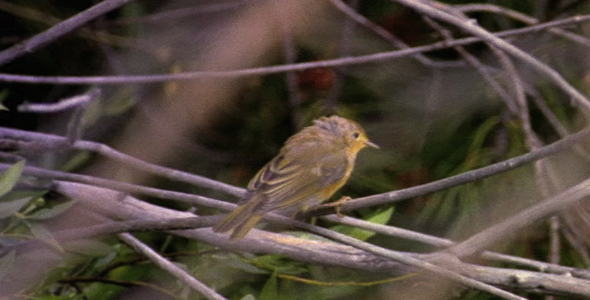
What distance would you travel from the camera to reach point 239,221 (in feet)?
7.87

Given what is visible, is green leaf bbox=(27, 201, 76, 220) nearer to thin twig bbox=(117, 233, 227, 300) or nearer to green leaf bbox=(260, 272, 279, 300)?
thin twig bbox=(117, 233, 227, 300)

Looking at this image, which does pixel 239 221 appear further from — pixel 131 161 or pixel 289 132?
pixel 289 132

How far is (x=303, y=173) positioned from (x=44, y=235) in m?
0.85

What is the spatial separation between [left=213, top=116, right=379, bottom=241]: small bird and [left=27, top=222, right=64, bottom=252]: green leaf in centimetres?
39

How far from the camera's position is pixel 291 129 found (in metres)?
3.50

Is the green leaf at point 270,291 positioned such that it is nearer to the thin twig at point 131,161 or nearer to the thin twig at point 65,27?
the thin twig at point 131,161

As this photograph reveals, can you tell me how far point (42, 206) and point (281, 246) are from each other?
0.78 metres

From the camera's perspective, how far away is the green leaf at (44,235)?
2.31 m

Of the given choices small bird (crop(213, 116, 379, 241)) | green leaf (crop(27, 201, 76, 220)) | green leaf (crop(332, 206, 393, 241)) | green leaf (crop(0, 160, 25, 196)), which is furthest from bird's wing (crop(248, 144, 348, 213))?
green leaf (crop(0, 160, 25, 196))

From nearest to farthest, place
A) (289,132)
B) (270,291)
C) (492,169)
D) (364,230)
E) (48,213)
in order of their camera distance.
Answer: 1. (492,169)
2. (48,213)
3. (270,291)
4. (364,230)
5. (289,132)

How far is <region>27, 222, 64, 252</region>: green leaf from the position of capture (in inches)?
91.1

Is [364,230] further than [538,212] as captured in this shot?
Yes

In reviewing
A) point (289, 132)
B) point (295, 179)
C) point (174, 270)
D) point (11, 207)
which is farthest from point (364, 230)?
point (11, 207)

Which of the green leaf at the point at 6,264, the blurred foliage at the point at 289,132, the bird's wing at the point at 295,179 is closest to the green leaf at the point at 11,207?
the blurred foliage at the point at 289,132
